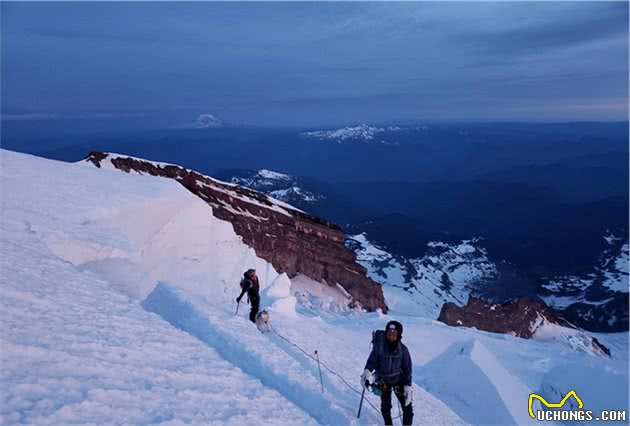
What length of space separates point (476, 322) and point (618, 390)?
81.7ft

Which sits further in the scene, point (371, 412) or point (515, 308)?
point (515, 308)

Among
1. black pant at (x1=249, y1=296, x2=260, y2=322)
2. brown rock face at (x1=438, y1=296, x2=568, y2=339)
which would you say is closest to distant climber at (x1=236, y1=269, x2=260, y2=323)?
black pant at (x1=249, y1=296, x2=260, y2=322)

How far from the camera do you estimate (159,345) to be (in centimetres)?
970

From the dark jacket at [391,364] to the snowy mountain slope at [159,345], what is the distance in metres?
1.40

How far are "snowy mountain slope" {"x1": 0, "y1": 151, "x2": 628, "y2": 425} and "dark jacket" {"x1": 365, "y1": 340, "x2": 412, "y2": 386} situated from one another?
140 cm

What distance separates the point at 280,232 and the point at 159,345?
33093 mm

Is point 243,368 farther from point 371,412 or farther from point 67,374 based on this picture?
point 67,374

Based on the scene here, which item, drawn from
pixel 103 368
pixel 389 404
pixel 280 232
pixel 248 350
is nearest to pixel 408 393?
pixel 389 404

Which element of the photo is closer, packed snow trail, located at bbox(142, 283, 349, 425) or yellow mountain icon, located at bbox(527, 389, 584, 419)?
packed snow trail, located at bbox(142, 283, 349, 425)

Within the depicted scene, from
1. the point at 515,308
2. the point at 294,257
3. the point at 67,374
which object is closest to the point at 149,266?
the point at 67,374

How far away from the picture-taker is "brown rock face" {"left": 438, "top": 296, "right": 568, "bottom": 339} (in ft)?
146

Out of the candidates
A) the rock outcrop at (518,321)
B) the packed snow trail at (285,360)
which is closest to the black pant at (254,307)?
the packed snow trail at (285,360)

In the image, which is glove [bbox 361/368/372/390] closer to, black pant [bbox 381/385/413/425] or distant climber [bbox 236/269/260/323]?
black pant [bbox 381/385/413/425]

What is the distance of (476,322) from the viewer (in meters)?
45.7
